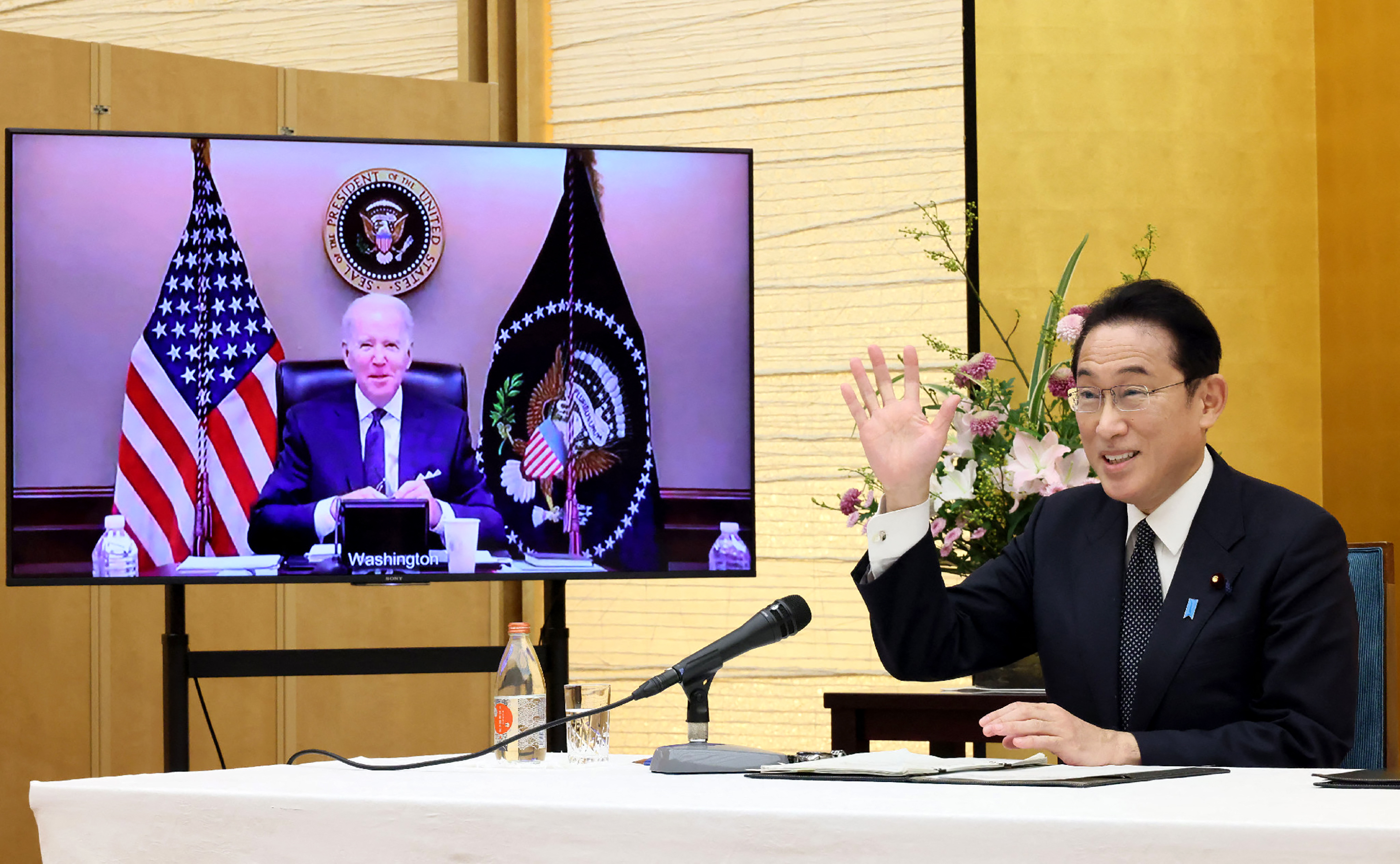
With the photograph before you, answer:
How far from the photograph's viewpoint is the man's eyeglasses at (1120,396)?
1.78 m

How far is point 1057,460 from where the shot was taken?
2.27 m

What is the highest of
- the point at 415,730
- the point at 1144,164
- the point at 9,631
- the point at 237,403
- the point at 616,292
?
the point at 1144,164

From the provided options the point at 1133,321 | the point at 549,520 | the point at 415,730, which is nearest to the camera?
the point at 1133,321

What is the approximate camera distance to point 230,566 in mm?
2248

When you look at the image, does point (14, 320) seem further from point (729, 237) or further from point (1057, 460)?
point (1057, 460)

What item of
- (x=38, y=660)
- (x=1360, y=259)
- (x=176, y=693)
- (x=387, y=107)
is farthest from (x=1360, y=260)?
(x=38, y=660)

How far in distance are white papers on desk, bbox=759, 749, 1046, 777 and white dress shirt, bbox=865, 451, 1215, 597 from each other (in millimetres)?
471

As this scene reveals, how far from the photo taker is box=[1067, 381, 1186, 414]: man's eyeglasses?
5.84ft

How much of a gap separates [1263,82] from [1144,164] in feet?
0.99

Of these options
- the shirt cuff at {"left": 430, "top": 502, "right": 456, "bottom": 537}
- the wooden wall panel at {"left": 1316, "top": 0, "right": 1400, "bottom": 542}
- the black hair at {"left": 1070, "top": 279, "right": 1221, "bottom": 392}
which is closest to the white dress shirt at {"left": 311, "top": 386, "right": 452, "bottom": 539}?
the shirt cuff at {"left": 430, "top": 502, "right": 456, "bottom": 537}

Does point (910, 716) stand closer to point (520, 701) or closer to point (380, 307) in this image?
point (520, 701)

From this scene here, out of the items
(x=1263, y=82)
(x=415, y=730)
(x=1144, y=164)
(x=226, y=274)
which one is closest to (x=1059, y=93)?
(x=1144, y=164)

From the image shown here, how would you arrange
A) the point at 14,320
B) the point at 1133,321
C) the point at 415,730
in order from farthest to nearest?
the point at 415,730
the point at 14,320
the point at 1133,321

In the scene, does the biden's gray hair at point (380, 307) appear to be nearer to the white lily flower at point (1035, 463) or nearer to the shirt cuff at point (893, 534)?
the shirt cuff at point (893, 534)
